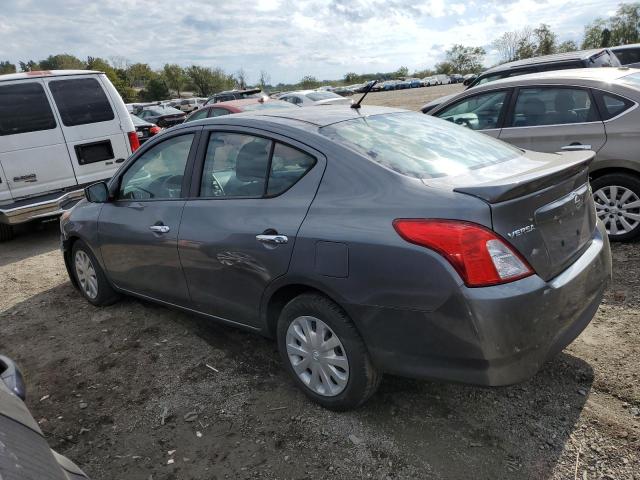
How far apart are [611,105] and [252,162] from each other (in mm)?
3725

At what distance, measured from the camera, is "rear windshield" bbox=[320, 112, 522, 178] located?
2.71 m

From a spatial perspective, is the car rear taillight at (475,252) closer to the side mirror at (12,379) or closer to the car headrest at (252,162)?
the car headrest at (252,162)

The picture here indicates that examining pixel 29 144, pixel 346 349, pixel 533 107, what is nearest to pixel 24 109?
pixel 29 144

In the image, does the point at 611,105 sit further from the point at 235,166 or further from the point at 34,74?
the point at 34,74

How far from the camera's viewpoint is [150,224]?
146 inches

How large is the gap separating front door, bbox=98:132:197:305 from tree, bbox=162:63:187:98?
240ft

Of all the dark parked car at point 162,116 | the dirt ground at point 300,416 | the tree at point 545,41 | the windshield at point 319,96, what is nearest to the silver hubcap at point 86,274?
the dirt ground at point 300,416

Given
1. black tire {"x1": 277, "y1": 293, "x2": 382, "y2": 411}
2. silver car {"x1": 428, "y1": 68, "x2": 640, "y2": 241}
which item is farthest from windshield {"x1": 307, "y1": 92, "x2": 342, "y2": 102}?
black tire {"x1": 277, "y1": 293, "x2": 382, "y2": 411}

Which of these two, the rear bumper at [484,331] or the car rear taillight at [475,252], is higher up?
the car rear taillight at [475,252]

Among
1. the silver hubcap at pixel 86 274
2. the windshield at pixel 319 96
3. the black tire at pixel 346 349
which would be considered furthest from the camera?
the windshield at pixel 319 96

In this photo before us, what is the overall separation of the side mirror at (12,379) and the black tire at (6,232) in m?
5.99

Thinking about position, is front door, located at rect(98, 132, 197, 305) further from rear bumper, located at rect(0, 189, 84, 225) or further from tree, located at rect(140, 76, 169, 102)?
tree, located at rect(140, 76, 169, 102)

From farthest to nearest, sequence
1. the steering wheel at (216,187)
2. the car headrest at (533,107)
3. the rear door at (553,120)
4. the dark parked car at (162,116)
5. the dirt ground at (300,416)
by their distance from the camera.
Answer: the dark parked car at (162,116) → the car headrest at (533,107) → the rear door at (553,120) → the steering wheel at (216,187) → the dirt ground at (300,416)

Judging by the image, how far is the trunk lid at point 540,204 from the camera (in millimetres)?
2275
